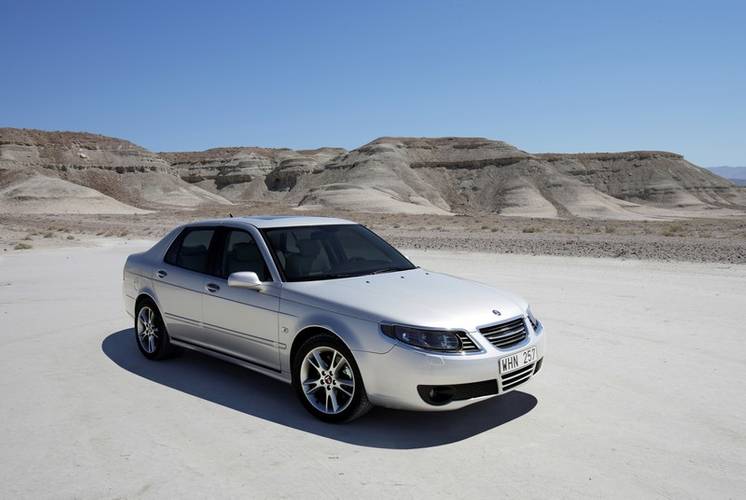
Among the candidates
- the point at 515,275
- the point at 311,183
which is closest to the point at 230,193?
the point at 311,183

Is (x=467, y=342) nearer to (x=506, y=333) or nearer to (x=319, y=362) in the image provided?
(x=506, y=333)

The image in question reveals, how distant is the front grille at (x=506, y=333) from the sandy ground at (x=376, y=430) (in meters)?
0.64

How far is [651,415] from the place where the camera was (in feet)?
16.5

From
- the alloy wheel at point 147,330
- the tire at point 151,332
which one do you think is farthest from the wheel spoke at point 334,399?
the alloy wheel at point 147,330

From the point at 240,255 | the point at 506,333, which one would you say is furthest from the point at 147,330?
the point at 506,333

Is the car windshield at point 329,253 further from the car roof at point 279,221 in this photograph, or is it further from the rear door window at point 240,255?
the rear door window at point 240,255

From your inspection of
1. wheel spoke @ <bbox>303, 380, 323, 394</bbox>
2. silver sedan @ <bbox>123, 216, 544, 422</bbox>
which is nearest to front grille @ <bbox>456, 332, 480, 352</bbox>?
silver sedan @ <bbox>123, 216, 544, 422</bbox>

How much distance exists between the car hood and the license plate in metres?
0.28

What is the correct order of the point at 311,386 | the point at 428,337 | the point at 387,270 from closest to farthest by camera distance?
1. the point at 428,337
2. the point at 311,386
3. the point at 387,270

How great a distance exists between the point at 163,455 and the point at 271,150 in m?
180

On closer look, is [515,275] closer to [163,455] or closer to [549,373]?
[549,373]

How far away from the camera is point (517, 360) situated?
15.4 feet

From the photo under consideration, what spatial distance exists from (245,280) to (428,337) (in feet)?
5.35

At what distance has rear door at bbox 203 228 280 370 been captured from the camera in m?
5.22
